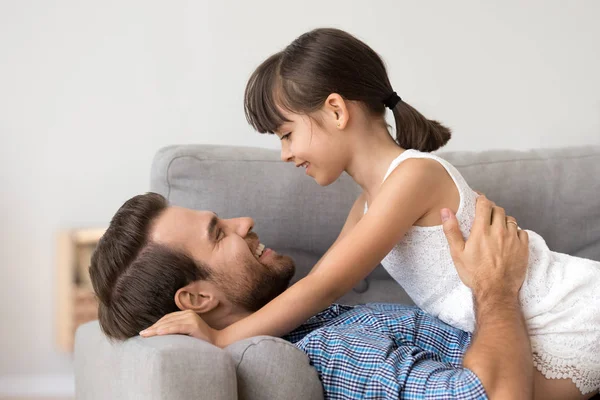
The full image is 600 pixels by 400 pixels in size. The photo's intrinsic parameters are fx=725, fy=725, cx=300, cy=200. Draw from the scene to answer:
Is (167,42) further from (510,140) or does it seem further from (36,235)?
(510,140)

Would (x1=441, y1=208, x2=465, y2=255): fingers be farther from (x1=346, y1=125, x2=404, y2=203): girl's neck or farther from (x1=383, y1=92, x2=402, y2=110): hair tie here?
(x1=383, y1=92, x2=402, y2=110): hair tie

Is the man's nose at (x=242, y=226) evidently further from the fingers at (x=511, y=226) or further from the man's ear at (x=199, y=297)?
the fingers at (x=511, y=226)

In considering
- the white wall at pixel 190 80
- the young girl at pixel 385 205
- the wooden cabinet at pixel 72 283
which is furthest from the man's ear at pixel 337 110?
the wooden cabinet at pixel 72 283

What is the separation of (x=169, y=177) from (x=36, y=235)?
101 centimetres

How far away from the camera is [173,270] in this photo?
5.33 feet

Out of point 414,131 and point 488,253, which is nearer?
point 488,253

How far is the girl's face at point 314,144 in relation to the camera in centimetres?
178

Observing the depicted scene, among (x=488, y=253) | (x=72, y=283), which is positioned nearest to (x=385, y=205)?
(x=488, y=253)

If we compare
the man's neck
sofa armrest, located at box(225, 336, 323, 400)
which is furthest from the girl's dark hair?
sofa armrest, located at box(225, 336, 323, 400)

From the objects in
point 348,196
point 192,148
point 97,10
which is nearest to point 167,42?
point 97,10

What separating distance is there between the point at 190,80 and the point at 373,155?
1161mm

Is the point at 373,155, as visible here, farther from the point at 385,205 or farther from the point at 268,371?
the point at 268,371

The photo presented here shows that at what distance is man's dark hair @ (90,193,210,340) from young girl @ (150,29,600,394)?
18 cm

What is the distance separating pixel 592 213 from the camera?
2.20 m
